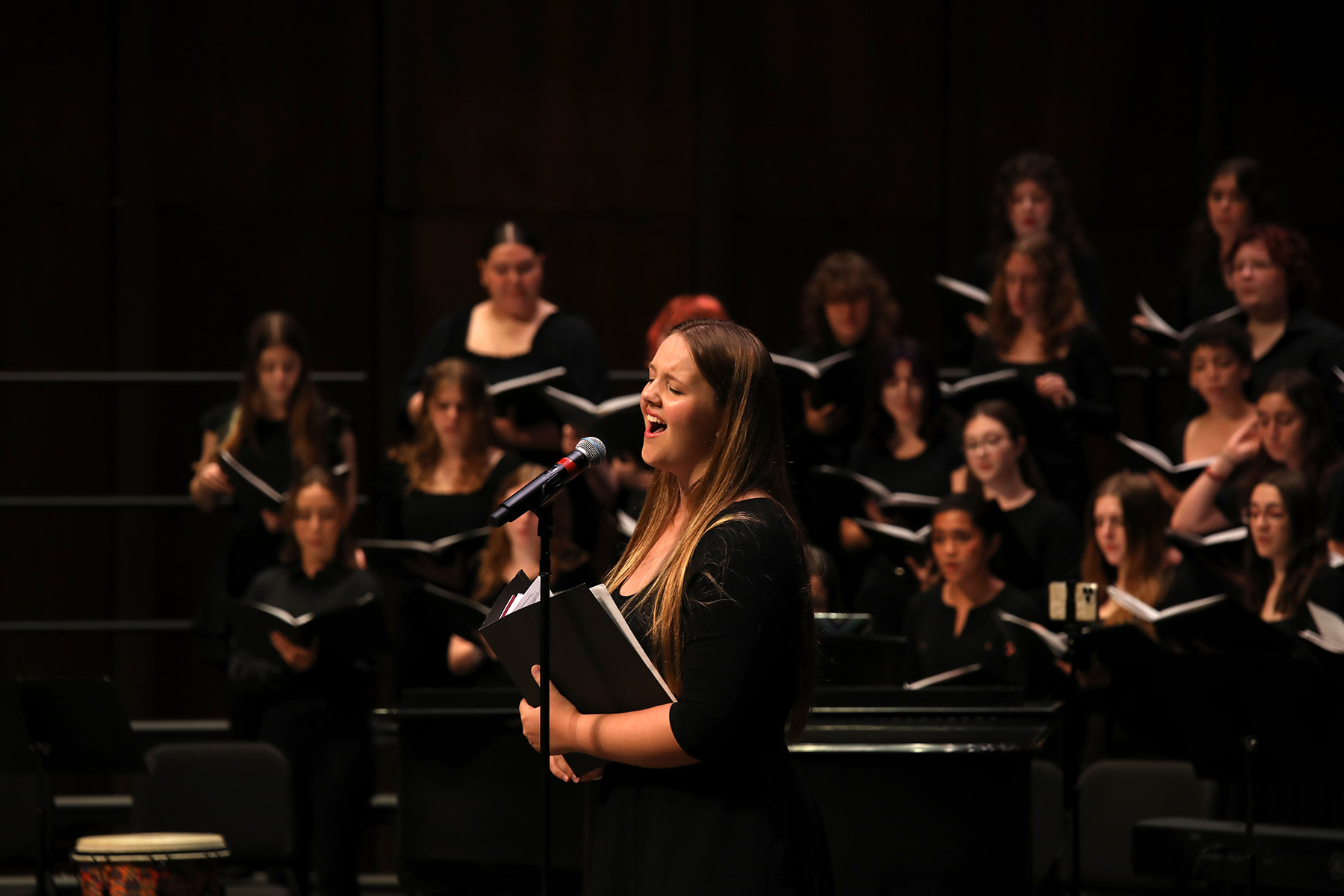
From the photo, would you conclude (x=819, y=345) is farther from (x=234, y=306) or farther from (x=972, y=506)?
(x=234, y=306)

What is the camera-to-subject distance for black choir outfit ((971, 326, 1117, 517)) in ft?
16.2

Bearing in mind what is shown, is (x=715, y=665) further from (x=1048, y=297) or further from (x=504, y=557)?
(x=1048, y=297)

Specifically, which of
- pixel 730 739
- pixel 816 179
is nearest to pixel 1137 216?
pixel 816 179

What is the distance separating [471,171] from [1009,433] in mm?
2489

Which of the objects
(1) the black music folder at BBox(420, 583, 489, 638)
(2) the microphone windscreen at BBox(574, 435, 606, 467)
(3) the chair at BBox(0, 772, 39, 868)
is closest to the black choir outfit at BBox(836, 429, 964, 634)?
(1) the black music folder at BBox(420, 583, 489, 638)

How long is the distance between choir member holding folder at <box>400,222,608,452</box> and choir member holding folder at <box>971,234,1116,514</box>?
3.88ft

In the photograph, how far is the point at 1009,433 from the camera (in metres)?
4.71

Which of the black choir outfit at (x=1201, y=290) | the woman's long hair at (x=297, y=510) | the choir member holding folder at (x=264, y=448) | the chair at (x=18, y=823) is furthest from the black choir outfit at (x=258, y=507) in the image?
the black choir outfit at (x=1201, y=290)

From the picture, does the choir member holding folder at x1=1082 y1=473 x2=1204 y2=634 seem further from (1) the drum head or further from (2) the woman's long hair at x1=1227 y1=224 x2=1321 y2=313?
(1) the drum head

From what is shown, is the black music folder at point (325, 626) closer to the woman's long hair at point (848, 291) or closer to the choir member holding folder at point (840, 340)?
the choir member holding folder at point (840, 340)

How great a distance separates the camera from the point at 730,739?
182 cm

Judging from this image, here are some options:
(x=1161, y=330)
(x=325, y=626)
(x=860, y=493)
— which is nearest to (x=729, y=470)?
(x=325, y=626)

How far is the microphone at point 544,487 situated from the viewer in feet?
6.61

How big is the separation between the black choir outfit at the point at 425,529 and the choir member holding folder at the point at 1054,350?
1.49 meters
